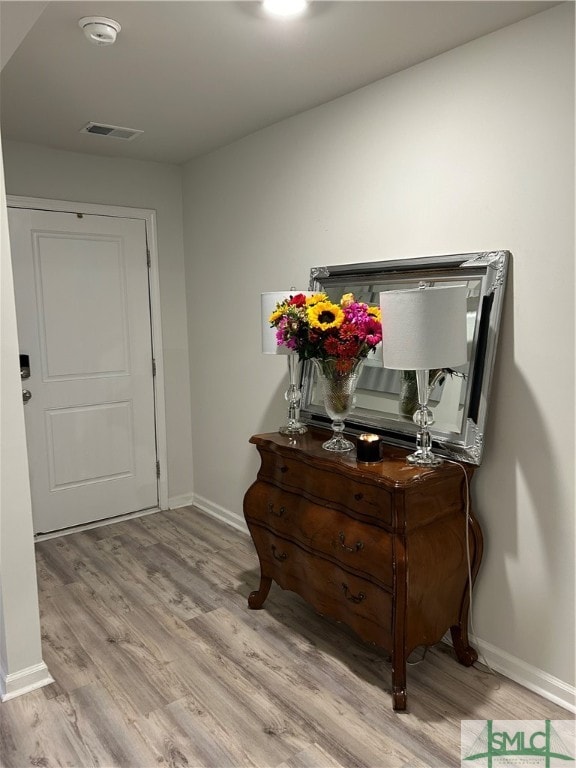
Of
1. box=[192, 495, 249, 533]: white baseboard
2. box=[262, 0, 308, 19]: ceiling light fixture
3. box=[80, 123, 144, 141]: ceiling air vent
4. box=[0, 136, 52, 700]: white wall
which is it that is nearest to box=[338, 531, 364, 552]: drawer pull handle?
box=[0, 136, 52, 700]: white wall

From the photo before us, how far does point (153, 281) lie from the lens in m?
4.02

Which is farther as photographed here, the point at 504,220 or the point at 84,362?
the point at 84,362

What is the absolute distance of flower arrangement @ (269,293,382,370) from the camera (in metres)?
2.35

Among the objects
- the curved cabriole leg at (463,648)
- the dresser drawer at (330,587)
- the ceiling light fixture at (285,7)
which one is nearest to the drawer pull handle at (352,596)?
the dresser drawer at (330,587)

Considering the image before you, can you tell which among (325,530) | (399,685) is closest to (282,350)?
(325,530)

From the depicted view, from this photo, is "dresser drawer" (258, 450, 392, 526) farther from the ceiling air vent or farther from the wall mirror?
the ceiling air vent

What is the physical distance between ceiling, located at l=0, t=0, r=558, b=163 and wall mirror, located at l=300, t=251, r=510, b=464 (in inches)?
32.0

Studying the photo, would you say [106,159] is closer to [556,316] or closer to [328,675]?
[556,316]

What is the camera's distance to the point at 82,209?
3707mm

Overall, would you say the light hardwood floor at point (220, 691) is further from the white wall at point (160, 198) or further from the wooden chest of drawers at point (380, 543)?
the white wall at point (160, 198)

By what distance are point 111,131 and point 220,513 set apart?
8.02 ft

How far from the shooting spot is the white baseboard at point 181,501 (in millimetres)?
4230

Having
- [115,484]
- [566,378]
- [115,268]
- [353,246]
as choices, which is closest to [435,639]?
[566,378]

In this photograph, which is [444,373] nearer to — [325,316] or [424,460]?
[424,460]
